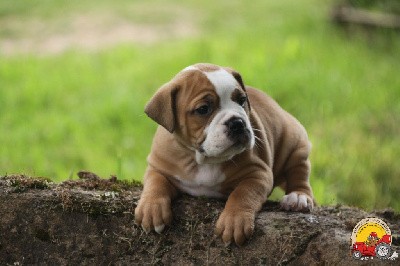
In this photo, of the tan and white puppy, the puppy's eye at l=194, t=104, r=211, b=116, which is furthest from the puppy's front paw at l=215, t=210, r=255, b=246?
the puppy's eye at l=194, t=104, r=211, b=116

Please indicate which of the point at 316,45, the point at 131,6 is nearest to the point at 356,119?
the point at 316,45

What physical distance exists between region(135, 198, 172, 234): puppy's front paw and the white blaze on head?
0.36 m

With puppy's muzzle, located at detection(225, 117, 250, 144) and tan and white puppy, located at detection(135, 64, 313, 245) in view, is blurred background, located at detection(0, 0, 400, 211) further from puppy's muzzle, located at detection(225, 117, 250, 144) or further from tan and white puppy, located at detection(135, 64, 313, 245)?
puppy's muzzle, located at detection(225, 117, 250, 144)

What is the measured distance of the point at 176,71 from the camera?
32.0 ft

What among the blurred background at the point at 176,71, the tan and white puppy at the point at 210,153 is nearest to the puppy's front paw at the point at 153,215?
the tan and white puppy at the point at 210,153

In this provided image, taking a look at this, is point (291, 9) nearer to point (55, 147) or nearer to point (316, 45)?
point (316, 45)

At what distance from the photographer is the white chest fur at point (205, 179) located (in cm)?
385

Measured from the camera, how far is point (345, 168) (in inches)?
275

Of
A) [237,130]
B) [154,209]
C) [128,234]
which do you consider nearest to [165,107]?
[237,130]

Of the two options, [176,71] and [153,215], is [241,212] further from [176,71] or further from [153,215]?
[176,71]

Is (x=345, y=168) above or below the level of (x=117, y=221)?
below

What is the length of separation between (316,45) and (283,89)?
98.7 inches

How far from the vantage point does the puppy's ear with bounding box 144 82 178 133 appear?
3744mm

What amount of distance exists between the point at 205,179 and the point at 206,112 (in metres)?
0.38
